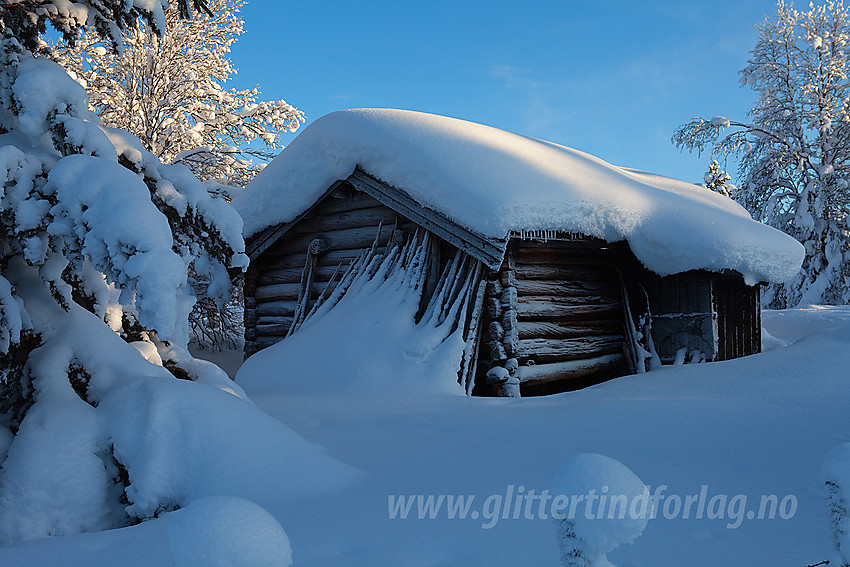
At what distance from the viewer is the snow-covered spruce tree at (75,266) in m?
2.95

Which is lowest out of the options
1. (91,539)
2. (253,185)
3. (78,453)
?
(91,539)

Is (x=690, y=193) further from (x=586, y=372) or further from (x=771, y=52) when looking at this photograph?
(x=771, y=52)

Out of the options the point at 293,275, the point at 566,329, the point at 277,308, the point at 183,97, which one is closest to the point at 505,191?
the point at 566,329

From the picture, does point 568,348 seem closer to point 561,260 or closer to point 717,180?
point 561,260

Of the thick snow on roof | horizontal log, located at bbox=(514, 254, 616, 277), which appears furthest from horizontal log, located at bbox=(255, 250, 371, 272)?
horizontal log, located at bbox=(514, 254, 616, 277)

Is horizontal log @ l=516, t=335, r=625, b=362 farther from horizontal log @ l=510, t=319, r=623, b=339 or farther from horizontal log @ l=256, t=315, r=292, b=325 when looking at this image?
horizontal log @ l=256, t=315, r=292, b=325

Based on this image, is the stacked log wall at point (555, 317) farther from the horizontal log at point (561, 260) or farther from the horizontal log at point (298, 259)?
the horizontal log at point (298, 259)

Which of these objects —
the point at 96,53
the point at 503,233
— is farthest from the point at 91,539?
the point at 96,53

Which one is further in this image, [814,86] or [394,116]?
[814,86]

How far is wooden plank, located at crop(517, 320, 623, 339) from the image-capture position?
8.47 metres

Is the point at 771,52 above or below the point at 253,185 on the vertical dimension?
above

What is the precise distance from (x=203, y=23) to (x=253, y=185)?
8.59 meters

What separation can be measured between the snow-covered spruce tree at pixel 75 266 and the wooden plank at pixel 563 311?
16.7 ft

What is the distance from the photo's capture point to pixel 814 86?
19.7 meters
